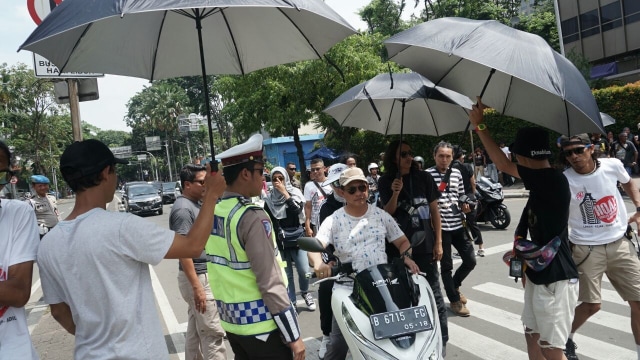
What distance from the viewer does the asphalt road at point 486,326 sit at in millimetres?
4387

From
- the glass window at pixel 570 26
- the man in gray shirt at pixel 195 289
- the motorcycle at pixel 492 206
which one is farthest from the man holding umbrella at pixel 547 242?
the glass window at pixel 570 26

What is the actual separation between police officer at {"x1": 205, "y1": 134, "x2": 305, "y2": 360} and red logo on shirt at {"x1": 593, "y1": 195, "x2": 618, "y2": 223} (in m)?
2.63

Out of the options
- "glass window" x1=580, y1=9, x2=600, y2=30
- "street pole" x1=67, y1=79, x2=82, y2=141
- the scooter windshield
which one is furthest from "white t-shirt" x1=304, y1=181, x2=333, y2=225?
"glass window" x1=580, y1=9, x2=600, y2=30

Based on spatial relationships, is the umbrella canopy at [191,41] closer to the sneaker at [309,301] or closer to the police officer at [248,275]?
the police officer at [248,275]

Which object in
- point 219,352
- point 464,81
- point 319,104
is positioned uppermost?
point 319,104

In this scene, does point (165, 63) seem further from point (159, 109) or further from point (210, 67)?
point (159, 109)

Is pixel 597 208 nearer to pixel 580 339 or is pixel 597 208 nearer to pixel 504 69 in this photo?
pixel 580 339

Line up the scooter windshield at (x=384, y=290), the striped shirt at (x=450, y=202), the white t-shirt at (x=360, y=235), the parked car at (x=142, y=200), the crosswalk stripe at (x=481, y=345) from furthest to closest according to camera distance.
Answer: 1. the parked car at (x=142, y=200)
2. the striped shirt at (x=450, y=202)
3. the crosswalk stripe at (x=481, y=345)
4. the white t-shirt at (x=360, y=235)
5. the scooter windshield at (x=384, y=290)

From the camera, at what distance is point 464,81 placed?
3836 millimetres

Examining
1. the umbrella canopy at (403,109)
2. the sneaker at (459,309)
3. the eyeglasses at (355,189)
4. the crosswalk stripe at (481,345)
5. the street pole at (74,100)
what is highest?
the street pole at (74,100)

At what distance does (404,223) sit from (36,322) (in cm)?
570

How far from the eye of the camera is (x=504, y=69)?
2744mm

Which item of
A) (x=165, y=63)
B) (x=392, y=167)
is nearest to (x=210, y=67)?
(x=165, y=63)

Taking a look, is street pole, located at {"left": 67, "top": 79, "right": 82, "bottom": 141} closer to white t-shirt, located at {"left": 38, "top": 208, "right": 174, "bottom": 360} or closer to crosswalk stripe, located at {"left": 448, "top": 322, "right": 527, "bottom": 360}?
white t-shirt, located at {"left": 38, "top": 208, "right": 174, "bottom": 360}
